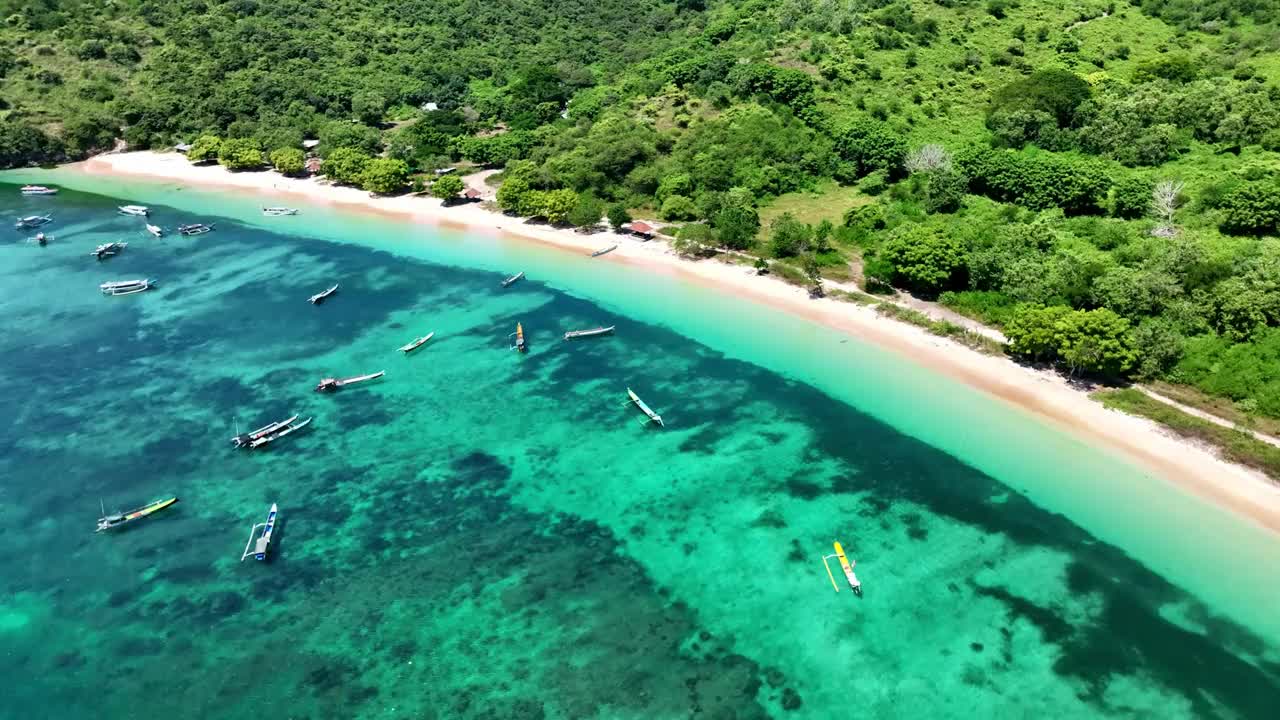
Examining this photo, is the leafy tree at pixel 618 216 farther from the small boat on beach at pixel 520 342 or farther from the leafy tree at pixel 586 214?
the small boat on beach at pixel 520 342

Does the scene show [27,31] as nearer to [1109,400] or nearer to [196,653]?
[196,653]

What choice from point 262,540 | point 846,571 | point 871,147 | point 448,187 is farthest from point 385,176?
point 846,571

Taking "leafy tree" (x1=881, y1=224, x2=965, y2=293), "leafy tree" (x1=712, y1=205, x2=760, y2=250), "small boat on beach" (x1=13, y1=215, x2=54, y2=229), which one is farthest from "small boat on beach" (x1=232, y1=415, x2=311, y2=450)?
"small boat on beach" (x1=13, y1=215, x2=54, y2=229)

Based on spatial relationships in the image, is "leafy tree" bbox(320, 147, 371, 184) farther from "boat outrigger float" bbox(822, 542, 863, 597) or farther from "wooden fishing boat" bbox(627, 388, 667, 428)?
"boat outrigger float" bbox(822, 542, 863, 597)

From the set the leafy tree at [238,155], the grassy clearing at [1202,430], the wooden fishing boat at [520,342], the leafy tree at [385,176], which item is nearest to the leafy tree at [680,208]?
the wooden fishing boat at [520,342]

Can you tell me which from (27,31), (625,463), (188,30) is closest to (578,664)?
(625,463)

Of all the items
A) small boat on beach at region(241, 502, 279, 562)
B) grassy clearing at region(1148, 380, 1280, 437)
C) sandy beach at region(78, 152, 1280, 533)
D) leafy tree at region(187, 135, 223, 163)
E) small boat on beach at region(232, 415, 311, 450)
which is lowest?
small boat on beach at region(241, 502, 279, 562)

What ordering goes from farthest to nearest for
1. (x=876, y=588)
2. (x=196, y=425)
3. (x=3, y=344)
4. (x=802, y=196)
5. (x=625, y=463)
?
(x=802, y=196)
(x=3, y=344)
(x=196, y=425)
(x=625, y=463)
(x=876, y=588)
